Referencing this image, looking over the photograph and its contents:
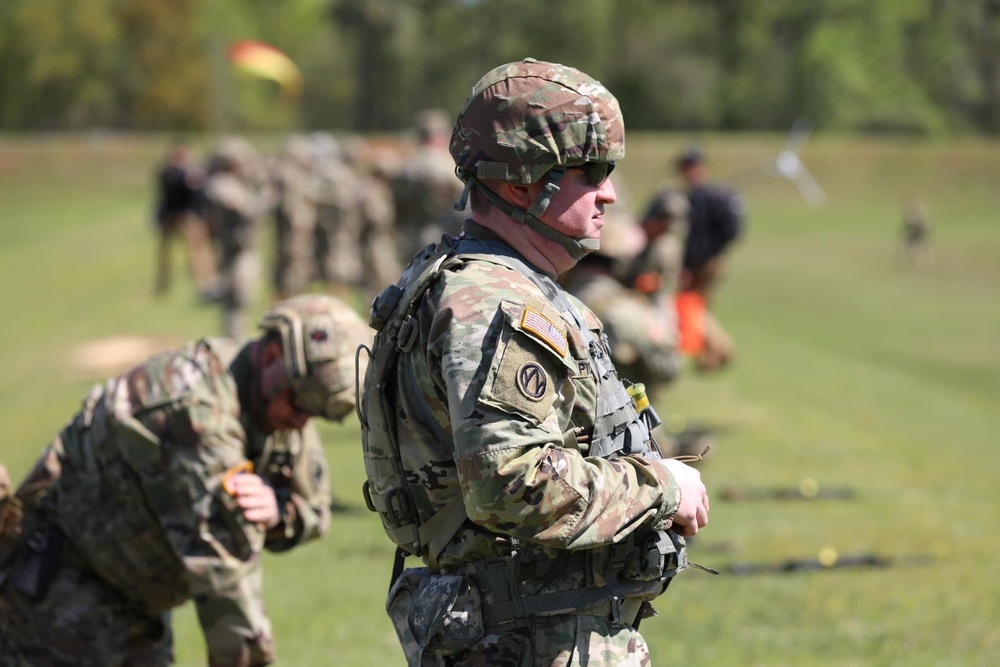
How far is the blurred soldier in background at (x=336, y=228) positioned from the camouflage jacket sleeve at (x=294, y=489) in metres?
18.1

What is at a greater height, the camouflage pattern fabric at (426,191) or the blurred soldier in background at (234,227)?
the camouflage pattern fabric at (426,191)

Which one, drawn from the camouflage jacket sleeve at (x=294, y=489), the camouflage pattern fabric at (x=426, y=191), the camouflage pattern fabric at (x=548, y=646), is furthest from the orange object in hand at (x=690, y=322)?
the camouflage pattern fabric at (x=548, y=646)

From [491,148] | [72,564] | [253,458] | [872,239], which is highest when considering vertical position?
[491,148]

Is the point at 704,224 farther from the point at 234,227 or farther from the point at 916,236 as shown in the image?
the point at 916,236

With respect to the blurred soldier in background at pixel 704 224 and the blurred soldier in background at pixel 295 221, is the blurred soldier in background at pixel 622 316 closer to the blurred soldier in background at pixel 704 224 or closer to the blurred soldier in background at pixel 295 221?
the blurred soldier in background at pixel 704 224

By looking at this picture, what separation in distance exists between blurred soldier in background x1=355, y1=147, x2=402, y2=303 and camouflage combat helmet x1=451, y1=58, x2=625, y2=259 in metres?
19.1

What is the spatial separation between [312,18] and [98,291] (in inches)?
2787

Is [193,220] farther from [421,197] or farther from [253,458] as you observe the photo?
[253,458]

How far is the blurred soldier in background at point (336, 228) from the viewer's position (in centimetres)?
2330

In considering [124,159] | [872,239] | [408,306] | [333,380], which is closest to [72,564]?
[333,380]

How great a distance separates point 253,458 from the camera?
16.7 ft

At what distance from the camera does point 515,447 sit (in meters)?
3.16

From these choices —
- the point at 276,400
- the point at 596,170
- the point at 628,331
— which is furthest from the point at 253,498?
the point at 628,331

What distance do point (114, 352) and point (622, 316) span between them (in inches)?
475
